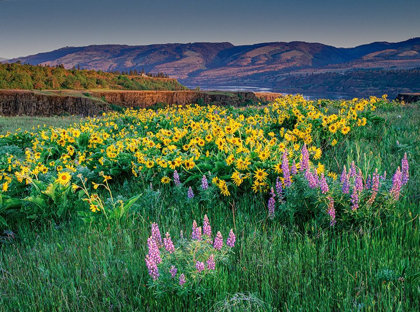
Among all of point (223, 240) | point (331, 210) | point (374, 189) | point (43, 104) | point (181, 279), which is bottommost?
point (223, 240)

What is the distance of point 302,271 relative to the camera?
226 centimetres

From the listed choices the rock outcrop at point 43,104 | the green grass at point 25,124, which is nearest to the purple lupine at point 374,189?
the green grass at point 25,124

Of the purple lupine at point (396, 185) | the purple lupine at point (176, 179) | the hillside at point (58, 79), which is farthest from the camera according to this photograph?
the hillside at point (58, 79)

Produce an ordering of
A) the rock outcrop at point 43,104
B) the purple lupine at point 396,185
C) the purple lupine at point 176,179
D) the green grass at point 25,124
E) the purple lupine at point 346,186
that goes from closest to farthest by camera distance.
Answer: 1. the purple lupine at point 396,185
2. the purple lupine at point 346,186
3. the purple lupine at point 176,179
4. the green grass at point 25,124
5. the rock outcrop at point 43,104

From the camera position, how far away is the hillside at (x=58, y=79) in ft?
82.8

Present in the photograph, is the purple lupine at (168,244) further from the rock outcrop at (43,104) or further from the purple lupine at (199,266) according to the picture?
the rock outcrop at (43,104)

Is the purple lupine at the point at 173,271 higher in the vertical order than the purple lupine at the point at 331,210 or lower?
lower

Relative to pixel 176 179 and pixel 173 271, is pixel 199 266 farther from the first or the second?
pixel 176 179

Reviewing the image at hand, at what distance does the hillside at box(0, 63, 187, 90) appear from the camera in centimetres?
2525

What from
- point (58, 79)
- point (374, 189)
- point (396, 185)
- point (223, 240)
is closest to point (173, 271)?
point (223, 240)

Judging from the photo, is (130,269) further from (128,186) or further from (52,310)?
(128,186)

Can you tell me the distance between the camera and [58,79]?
2719 cm

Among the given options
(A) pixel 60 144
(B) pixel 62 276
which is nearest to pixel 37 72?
(A) pixel 60 144

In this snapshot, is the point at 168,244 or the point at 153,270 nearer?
the point at 153,270
